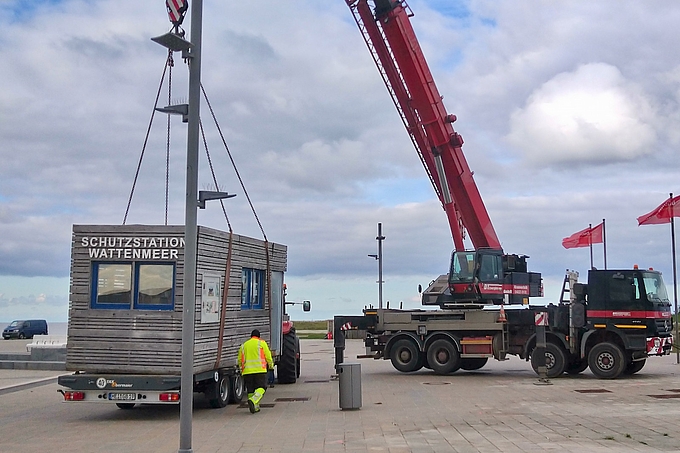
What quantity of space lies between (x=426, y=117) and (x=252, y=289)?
30.6 ft

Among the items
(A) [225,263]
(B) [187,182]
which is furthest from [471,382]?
(B) [187,182]

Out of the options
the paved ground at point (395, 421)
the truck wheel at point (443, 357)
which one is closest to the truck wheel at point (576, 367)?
the paved ground at point (395, 421)

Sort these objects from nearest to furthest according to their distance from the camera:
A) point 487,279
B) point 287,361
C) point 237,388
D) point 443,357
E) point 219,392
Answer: point 219,392
point 237,388
point 287,361
point 443,357
point 487,279

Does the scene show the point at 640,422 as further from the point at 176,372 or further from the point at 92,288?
the point at 92,288

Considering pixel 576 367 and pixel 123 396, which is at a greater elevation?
pixel 123 396

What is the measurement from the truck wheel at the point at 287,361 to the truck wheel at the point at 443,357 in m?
4.24

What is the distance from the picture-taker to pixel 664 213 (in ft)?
92.1

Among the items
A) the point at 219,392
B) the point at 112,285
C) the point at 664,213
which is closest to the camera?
the point at 112,285

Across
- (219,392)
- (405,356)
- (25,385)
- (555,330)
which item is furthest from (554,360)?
(25,385)

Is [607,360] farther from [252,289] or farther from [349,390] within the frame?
[252,289]

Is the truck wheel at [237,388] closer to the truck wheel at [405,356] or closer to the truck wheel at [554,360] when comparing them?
the truck wheel at [405,356]

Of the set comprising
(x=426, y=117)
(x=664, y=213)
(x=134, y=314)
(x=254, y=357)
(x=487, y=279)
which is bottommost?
(x=254, y=357)

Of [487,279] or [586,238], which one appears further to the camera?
[586,238]

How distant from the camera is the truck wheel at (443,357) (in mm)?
23047
